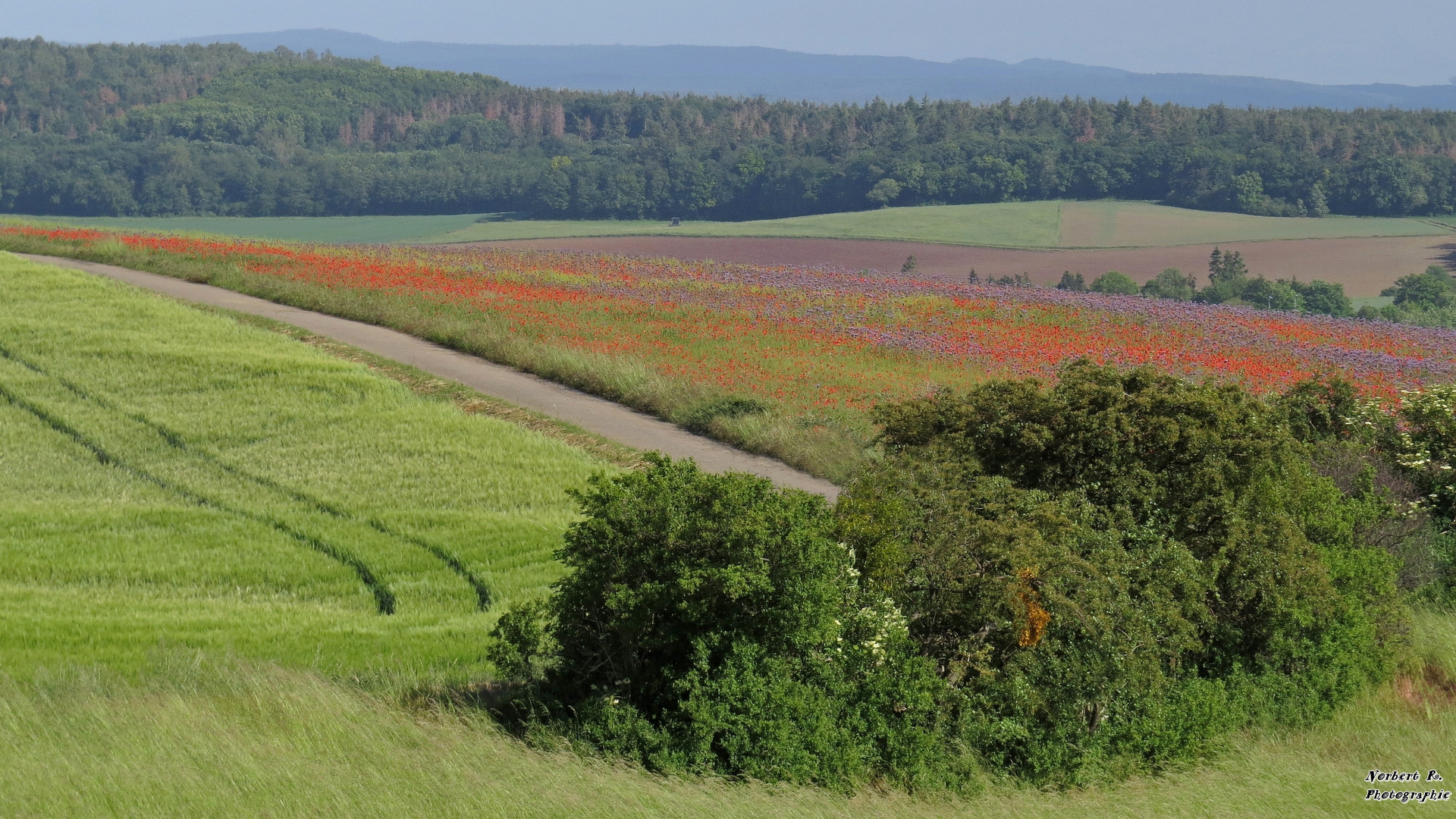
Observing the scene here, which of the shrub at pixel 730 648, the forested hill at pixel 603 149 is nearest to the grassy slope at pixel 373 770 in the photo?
the shrub at pixel 730 648

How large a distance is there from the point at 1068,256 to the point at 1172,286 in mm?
15685

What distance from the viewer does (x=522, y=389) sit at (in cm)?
2173

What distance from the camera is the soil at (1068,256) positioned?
60062mm

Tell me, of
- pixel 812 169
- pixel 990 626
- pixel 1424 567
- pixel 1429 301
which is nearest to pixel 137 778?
pixel 990 626

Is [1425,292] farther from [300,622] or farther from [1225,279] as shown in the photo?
[300,622]

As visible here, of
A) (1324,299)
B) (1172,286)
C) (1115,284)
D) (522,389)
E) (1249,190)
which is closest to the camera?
(522,389)

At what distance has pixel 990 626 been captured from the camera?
28.3 ft

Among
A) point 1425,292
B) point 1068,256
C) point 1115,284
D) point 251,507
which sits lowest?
point 251,507

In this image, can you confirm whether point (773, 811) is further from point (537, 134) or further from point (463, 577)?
point (537, 134)

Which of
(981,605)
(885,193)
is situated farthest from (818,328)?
(885,193)

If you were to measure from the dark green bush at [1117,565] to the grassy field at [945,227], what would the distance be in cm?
6437

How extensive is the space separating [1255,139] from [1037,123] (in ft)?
71.7

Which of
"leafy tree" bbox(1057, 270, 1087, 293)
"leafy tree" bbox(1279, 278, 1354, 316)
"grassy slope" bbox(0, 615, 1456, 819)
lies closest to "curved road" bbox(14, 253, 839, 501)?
"grassy slope" bbox(0, 615, 1456, 819)

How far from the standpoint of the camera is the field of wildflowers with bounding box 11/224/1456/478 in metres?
22.0
